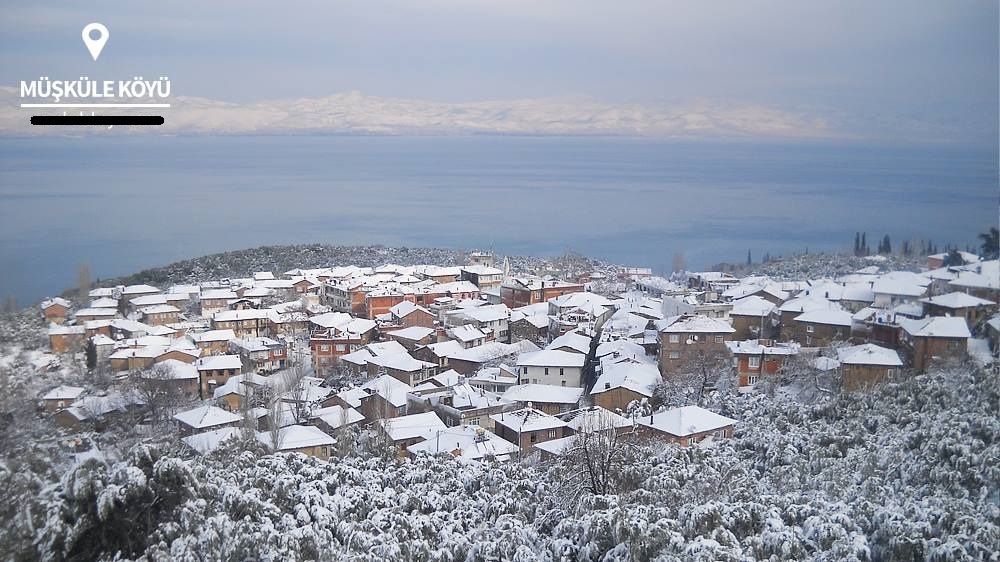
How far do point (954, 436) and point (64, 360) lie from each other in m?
9.79

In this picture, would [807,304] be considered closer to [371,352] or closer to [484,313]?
[484,313]

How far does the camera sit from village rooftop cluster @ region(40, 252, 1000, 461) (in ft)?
23.0

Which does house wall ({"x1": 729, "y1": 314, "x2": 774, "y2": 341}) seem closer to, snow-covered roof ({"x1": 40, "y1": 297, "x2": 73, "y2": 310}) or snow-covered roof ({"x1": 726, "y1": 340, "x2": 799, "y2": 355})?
snow-covered roof ({"x1": 726, "y1": 340, "x2": 799, "y2": 355})

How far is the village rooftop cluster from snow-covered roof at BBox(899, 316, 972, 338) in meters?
0.02

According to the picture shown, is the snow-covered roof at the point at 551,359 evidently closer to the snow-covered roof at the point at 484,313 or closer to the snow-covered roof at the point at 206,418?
the snow-covered roof at the point at 484,313

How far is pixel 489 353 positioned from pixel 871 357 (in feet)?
15.2

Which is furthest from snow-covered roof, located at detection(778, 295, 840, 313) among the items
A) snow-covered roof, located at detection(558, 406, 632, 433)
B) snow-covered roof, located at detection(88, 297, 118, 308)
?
snow-covered roof, located at detection(88, 297, 118, 308)

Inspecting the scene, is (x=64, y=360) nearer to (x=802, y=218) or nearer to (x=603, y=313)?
(x=603, y=313)

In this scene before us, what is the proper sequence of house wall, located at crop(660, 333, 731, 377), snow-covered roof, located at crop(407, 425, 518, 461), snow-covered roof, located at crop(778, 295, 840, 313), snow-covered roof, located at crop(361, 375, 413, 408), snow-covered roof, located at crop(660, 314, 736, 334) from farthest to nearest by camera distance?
snow-covered roof, located at crop(778, 295, 840, 313), snow-covered roof, located at crop(660, 314, 736, 334), house wall, located at crop(660, 333, 731, 377), snow-covered roof, located at crop(361, 375, 413, 408), snow-covered roof, located at crop(407, 425, 518, 461)

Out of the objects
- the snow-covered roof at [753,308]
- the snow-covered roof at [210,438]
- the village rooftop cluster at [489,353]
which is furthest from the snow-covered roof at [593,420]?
the snow-covered roof at [753,308]

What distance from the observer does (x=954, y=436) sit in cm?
Answer: 434

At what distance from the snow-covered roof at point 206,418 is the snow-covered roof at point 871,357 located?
566 centimetres

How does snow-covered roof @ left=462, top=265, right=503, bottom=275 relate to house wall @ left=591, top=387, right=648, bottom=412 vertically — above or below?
above

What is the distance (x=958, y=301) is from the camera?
26.5ft
